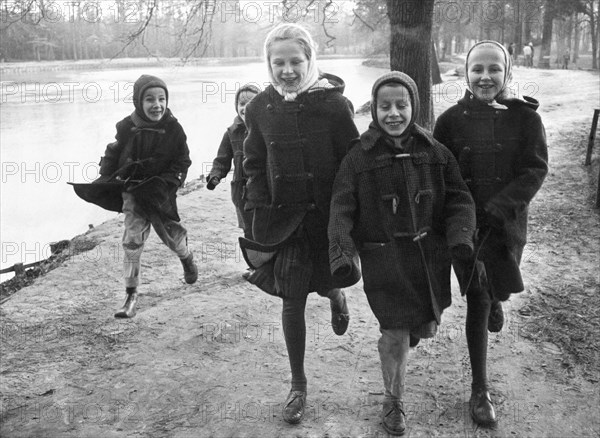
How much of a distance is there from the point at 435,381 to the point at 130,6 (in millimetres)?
7083

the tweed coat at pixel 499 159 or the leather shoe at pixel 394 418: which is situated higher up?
the tweed coat at pixel 499 159

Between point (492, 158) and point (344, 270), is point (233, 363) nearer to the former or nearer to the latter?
point (344, 270)

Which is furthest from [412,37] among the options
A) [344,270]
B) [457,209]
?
[344,270]

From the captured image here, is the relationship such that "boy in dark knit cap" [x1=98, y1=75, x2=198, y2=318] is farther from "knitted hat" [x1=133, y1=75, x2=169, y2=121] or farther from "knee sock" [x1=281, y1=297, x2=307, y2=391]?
"knee sock" [x1=281, y1=297, x2=307, y2=391]

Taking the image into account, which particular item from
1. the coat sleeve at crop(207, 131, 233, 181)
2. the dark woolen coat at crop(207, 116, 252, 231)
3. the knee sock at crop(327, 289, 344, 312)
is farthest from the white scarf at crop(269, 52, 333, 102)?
the coat sleeve at crop(207, 131, 233, 181)

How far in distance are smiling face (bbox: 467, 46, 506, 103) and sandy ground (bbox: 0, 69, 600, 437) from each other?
1.73 m

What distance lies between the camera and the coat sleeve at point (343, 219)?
9.48ft

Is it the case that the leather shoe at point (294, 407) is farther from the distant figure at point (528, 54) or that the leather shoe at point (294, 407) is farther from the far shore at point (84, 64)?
the distant figure at point (528, 54)

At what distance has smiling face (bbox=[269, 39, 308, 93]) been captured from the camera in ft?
10.4

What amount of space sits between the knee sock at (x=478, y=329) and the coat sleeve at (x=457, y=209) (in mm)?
429

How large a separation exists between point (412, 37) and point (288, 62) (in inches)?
144

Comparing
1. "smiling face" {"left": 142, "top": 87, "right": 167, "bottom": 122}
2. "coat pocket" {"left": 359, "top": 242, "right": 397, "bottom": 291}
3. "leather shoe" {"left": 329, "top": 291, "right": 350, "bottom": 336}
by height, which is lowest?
"leather shoe" {"left": 329, "top": 291, "right": 350, "bottom": 336}

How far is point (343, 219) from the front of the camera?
3.03m

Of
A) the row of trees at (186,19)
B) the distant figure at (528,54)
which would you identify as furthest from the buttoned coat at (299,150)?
the distant figure at (528,54)
